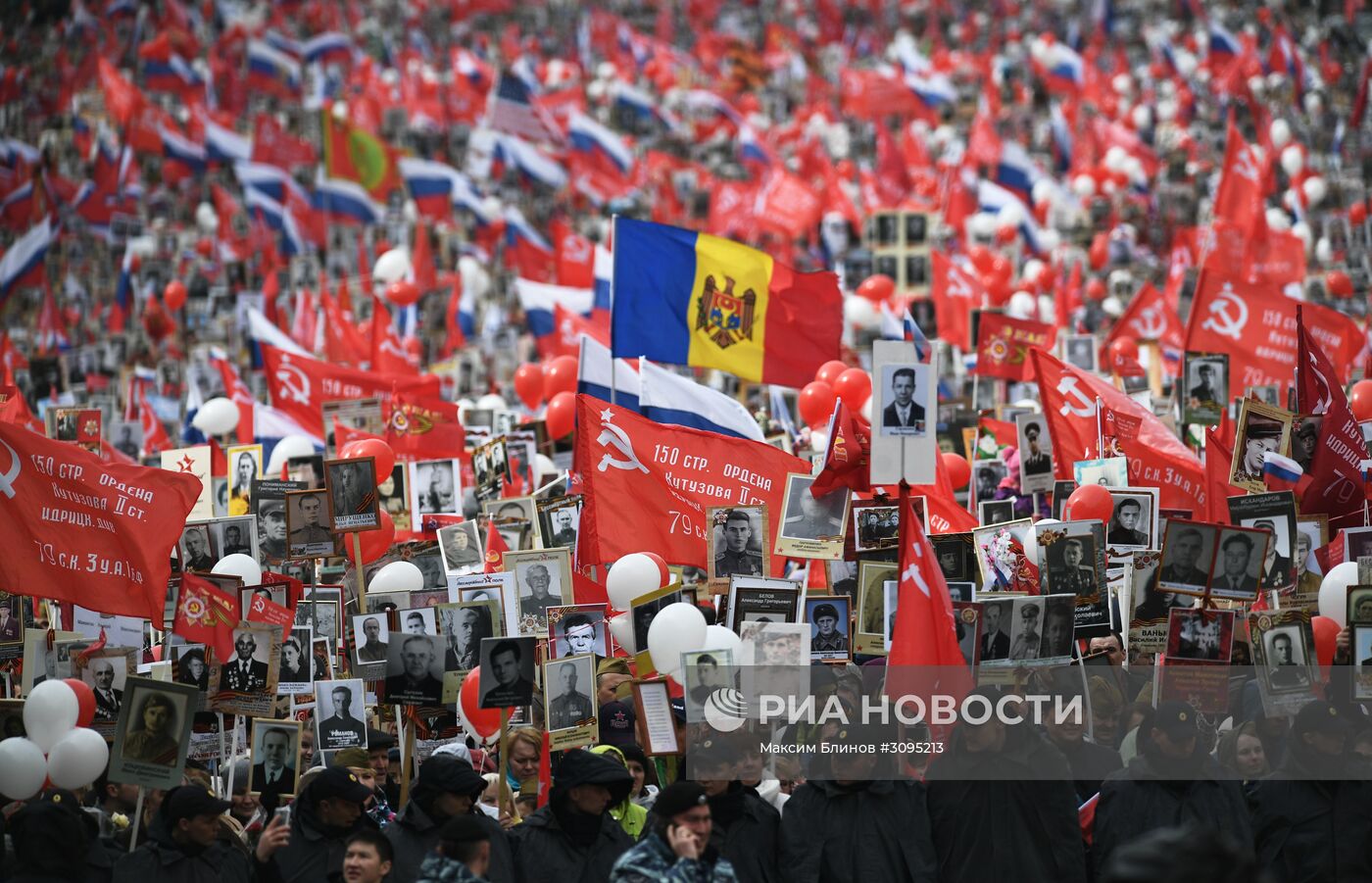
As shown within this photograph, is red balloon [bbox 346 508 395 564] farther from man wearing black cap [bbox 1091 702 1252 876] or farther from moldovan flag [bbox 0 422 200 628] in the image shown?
man wearing black cap [bbox 1091 702 1252 876]

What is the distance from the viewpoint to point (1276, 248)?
20.2 m

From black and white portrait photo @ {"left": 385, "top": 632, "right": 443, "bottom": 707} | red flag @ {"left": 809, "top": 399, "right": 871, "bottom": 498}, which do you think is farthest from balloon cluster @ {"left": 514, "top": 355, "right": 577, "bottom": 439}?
black and white portrait photo @ {"left": 385, "top": 632, "right": 443, "bottom": 707}

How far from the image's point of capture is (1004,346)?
15578 mm

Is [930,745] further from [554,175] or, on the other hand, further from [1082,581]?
[554,175]

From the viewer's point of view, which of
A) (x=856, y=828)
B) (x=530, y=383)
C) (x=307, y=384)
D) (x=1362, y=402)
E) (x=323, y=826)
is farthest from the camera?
(x=530, y=383)

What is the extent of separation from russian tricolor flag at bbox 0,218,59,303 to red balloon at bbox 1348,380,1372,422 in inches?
560

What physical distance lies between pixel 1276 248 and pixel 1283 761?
43.4 ft

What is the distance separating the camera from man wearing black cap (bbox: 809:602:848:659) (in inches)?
351

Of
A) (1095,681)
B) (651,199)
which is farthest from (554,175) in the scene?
(1095,681)

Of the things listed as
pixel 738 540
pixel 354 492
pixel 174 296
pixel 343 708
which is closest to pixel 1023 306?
pixel 174 296

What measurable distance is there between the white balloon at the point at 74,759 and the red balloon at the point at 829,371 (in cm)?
685

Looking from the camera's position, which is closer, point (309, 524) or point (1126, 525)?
point (309, 524)

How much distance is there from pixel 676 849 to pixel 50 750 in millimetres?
3098

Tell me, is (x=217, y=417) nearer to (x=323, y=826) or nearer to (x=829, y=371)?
(x=829, y=371)
